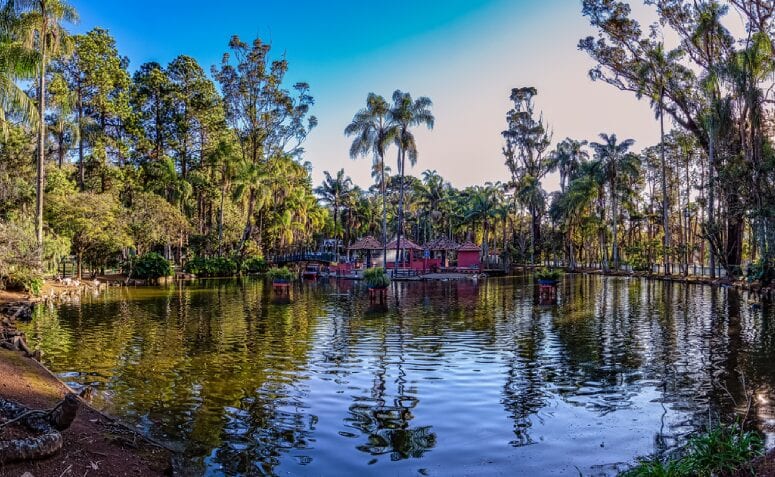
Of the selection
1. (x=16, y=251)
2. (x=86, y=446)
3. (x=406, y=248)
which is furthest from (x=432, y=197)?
(x=86, y=446)

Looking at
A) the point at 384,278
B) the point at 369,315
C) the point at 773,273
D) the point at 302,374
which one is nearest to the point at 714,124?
the point at 773,273

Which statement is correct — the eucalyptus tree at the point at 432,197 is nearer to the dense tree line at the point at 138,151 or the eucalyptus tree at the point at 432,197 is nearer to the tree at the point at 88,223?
the dense tree line at the point at 138,151

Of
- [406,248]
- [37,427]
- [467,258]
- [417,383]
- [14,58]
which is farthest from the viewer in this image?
[467,258]

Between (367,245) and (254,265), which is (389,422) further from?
(254,265)

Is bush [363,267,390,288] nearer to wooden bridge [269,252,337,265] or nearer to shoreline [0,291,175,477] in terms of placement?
shoreline [0,291,175,477]

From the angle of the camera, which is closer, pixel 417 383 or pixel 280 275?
pixel 417 383

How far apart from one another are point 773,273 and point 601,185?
1182 inches

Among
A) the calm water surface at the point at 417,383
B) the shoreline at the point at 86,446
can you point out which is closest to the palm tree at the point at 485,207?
the calm water surface at the point at 417,383

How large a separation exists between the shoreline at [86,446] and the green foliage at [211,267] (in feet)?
122

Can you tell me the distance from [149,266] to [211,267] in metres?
8.16

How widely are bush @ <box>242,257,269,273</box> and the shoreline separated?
4226 cm

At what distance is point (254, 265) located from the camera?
52188 millimetres

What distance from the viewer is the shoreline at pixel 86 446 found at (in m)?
5.48

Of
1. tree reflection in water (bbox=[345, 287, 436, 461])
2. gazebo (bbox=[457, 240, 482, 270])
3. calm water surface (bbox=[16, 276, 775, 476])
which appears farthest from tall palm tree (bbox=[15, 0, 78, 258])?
gazebo (bbox=[457, 240, 482, 270])
